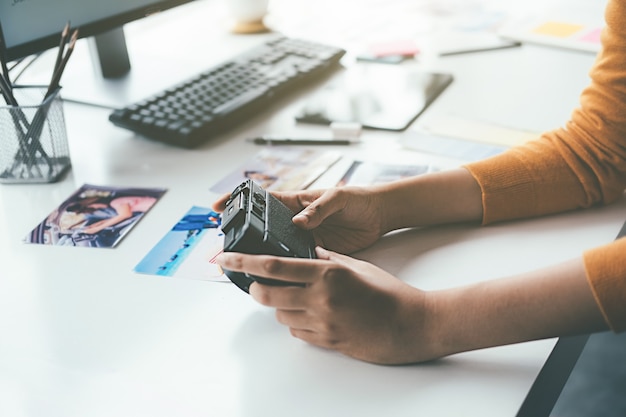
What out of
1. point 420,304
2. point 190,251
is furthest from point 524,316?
point 190,251

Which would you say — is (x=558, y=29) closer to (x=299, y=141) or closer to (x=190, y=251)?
(x=299, y=141)

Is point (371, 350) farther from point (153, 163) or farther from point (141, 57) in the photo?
point (141, 57)

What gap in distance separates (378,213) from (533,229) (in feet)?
0.60

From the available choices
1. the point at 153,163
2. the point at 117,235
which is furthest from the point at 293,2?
the point at 117,235

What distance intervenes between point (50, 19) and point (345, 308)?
652 millimetres

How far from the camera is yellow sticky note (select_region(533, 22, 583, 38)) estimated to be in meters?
1.40

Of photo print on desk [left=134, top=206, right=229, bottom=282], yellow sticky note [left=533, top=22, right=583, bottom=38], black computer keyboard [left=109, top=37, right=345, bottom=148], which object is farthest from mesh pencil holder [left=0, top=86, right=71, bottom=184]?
yellow sticky note [left=533, top=22, right=583, bottom=38]

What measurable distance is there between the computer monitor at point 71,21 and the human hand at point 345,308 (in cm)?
53

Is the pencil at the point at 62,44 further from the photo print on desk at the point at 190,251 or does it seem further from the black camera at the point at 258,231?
the black camera at the point at 258,231

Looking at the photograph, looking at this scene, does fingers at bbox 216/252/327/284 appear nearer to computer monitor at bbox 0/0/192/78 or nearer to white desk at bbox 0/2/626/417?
white desk at bbox 0/2/626/417

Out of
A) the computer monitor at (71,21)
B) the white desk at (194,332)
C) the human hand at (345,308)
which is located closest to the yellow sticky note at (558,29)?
the white desk at (194,332)

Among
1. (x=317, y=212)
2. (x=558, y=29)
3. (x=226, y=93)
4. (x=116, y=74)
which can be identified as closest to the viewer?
(x=317, y=212)

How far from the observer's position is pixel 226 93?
114cm

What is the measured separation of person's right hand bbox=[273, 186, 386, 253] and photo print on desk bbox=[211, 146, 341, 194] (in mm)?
121
